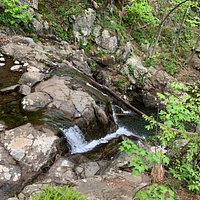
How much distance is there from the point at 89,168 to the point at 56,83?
10.4ft

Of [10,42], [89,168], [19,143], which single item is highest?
[10,42]

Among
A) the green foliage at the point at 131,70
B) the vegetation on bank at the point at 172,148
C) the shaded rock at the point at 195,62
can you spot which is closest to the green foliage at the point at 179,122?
the vegetation on bank at the point at 172,148

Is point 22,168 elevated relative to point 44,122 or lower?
lower

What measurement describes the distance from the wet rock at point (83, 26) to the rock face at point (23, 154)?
26.9ft

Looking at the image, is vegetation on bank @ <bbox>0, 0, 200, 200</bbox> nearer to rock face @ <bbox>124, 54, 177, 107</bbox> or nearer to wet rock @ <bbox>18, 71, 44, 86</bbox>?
rock face @ <bbox>124, 54, 177, 107</bbox>

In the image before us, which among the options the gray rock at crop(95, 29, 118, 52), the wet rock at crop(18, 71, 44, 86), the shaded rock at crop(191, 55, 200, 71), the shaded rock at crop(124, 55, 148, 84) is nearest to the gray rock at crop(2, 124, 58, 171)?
the wet rock at crop(18, 71, 44, 86)

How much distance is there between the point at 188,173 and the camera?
4383mm

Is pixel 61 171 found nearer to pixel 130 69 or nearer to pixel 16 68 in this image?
pixel 16 68

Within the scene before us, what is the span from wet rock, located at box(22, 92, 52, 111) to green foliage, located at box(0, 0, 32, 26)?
15.2 ft

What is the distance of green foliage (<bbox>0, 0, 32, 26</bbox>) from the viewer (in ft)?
34.4

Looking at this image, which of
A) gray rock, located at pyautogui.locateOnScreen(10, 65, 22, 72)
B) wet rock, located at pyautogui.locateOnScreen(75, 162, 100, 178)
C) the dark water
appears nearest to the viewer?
wet rock, located at pyautogui.locateOnScreen(75, 162, 100, 178)

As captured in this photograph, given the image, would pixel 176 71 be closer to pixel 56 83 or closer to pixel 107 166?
pixel 56 83

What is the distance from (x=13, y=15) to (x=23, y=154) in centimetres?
701

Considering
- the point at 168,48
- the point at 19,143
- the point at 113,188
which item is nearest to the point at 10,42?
the point at 19,143
